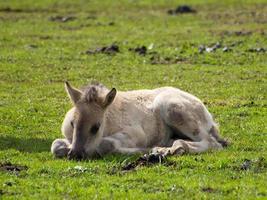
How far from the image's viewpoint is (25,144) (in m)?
15.7

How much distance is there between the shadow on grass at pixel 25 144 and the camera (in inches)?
598

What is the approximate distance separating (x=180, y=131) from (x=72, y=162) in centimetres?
271

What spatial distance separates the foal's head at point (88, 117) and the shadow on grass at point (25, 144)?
1.40 m

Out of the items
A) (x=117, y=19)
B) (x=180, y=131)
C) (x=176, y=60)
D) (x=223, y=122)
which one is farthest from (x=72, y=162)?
(x=117, y=19)

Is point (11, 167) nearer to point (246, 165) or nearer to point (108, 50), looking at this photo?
point (246, 165)

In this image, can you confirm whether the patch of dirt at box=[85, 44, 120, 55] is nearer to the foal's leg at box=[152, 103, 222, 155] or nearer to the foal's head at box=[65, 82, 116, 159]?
the foal's leg at box=[152, 103, 222, 155]

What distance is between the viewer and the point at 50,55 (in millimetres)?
30047

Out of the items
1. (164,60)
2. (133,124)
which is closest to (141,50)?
(164,60)

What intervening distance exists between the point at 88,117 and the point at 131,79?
1089 centimetres

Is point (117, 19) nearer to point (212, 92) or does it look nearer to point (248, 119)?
point (212, 92)

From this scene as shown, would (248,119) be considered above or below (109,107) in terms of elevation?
below

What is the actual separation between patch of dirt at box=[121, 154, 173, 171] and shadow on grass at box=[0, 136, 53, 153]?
2388mm

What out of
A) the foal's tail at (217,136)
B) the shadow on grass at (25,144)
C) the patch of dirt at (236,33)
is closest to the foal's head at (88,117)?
the shadow on grass at (25,144)

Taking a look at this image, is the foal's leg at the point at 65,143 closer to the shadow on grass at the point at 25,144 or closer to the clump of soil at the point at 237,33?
the shadow on grass at the point at 25,144
